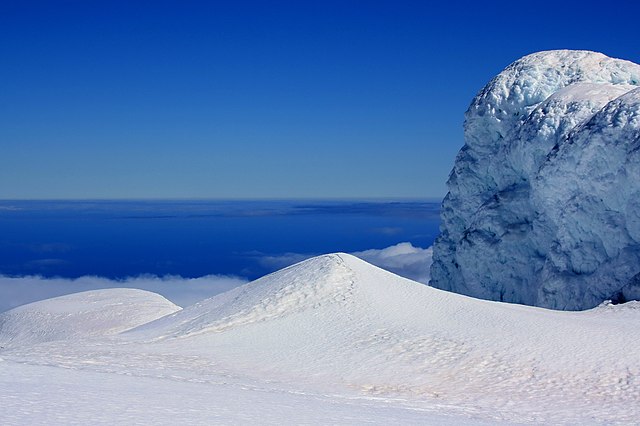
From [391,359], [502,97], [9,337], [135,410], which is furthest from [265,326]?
[9,337]

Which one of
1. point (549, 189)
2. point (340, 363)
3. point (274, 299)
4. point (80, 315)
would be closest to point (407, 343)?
point (340, 363)

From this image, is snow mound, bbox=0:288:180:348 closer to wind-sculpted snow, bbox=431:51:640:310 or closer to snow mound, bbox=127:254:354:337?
snow mound, bbox=127:254:354:337

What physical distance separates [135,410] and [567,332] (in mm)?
14033

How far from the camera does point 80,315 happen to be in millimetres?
40781

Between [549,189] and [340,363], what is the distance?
16355 mm

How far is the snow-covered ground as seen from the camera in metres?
10.5

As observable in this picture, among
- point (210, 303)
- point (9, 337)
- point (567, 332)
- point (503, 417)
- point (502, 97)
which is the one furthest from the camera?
point (9, 337)

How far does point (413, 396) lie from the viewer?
14.9 metres

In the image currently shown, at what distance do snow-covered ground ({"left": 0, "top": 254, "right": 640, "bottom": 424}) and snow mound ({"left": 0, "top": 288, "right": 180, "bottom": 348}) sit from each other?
1282 centimetres

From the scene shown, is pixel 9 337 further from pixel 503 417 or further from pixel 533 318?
pixel 503 417

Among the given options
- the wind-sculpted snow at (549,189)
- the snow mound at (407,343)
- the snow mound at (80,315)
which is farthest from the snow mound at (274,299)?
the snow mound at (80,315)

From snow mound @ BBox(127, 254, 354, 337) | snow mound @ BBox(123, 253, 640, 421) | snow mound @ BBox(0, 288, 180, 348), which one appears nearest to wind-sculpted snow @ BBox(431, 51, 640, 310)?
snow mound @ BBox(123, 253, 640, 421)

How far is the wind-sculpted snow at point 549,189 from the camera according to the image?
27080 mm

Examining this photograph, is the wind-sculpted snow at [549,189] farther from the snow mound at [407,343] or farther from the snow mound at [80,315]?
the snow mound at [80,315]
